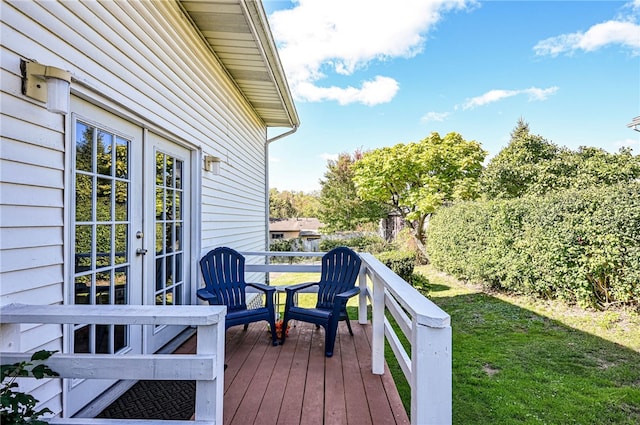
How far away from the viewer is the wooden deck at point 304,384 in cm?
197

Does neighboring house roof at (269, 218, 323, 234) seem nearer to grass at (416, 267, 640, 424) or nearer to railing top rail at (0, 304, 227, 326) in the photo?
grass at (416, 267, 640, 424)

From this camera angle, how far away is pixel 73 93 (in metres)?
1.83

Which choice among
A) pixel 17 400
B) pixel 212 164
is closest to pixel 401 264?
pixel 212 164

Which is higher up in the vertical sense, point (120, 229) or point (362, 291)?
point (120, 229)

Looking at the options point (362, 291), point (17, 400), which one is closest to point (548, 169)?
point (362, 291)

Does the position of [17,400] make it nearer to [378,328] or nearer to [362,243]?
[378,328]

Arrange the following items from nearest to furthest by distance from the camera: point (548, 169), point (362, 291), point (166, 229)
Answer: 1. point (166, 229)
2. point (362, 291)
3. point (548, 169)

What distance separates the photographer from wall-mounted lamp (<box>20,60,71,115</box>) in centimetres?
151

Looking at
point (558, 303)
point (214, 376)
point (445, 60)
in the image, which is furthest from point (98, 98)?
point (445, 60)

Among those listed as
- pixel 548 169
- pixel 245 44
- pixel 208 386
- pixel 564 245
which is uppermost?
pixel 245 44

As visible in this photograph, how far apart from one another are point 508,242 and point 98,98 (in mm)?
6456

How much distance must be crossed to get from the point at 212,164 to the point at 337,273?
1880 millimetres

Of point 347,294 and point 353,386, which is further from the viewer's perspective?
point 347,294

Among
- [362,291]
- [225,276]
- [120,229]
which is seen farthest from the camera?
[362,291]
